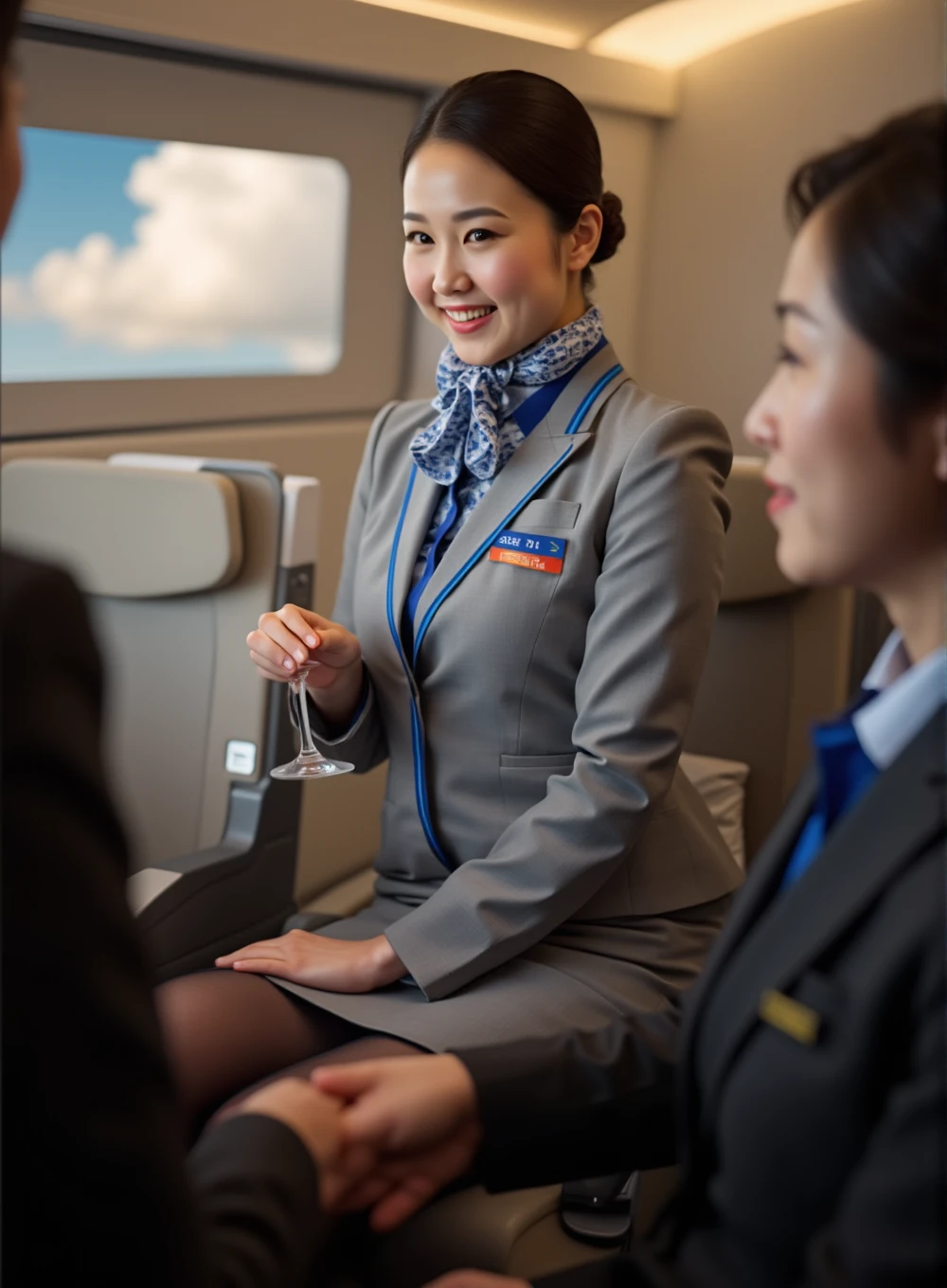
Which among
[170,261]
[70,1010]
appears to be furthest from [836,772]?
[170,261]

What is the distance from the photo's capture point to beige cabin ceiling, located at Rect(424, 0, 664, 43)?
3.36 m

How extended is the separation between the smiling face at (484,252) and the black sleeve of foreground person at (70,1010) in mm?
1230

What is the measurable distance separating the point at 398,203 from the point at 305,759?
7.49 ft

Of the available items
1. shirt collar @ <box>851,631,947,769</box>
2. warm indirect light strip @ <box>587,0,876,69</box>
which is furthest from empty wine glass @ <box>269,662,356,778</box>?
warm indirect light strip @ <box>587,0,876,69</box>

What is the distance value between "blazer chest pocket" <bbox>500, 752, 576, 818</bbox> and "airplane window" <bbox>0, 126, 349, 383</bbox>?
1.50 m

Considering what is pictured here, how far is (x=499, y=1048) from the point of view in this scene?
134 cm

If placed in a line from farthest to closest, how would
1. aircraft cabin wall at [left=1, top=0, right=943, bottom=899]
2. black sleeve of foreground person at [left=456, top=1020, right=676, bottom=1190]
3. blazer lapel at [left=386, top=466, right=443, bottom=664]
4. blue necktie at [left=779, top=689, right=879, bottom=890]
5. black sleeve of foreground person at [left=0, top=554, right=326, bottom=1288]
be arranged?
aircraft cabin wall at [left=1, top=0, right=943, bottom=899], blazer lapel at [left=386, top=466, right=443, bottom=664], black sleeve of foreground person at [left=456, top=1020, right=676, bottom=1190], blue necktie at [left=779, top=689, right=879, bottom=890], black sleeve of foreground person at [left=0, top=554, right=326, bottom=1288]

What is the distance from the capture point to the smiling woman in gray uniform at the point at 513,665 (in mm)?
1799

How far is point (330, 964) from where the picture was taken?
1.82 metres

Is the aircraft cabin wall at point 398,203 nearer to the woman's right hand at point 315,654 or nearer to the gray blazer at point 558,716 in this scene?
the woman's right hand at point 315,654

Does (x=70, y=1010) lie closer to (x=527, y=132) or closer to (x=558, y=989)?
(x=558, y=989)

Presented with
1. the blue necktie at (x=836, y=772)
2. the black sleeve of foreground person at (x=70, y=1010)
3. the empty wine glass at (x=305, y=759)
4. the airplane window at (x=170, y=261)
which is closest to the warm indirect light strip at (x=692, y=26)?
the airplane window at (x=170, y=261)

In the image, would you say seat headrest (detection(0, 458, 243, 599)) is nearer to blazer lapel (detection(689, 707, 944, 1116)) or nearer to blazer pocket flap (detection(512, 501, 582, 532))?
blazer pocket flap (detection(512, 501, 582, 532))

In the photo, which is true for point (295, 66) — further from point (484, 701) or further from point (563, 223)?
point (484, 701)
